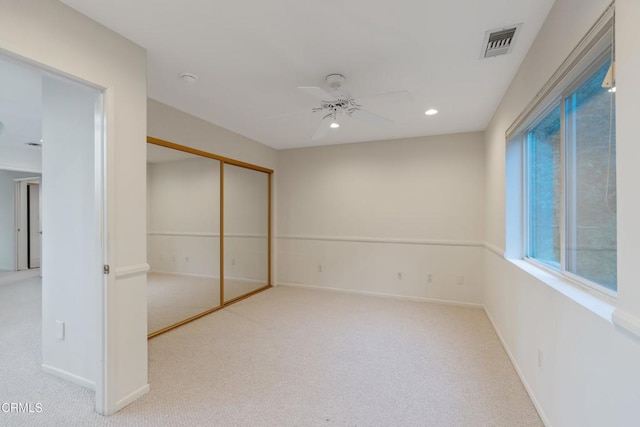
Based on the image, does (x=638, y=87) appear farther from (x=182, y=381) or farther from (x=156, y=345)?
(x=156, y=345)

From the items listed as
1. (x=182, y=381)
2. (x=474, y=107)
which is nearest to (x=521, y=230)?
(x=474, y=107)

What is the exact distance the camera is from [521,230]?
267cm

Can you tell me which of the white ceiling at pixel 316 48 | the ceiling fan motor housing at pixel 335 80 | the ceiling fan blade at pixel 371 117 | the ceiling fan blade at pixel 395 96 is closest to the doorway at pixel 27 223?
the white ceiling at pixel 316 48

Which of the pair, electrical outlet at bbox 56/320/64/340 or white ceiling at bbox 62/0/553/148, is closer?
white ceiling at bbox 62/0/553/148

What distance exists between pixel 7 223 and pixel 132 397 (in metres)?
7.38

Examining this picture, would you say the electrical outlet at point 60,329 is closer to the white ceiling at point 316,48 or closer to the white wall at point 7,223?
the white ceiling at point 316,48

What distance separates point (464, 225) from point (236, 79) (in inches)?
136

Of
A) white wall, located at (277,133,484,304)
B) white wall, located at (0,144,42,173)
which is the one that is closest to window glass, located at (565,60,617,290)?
white wall, located at (277,133,484,304)

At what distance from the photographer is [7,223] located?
21.2 ft

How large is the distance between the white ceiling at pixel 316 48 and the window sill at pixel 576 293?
156 centimetres

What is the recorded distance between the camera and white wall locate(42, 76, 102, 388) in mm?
2008

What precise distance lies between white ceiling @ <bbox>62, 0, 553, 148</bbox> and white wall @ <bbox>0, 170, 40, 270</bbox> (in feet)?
21.2

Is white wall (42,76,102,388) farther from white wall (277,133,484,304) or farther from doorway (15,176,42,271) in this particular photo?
doorway (15,176,42,271)

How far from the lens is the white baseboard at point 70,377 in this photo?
2.07 meters
